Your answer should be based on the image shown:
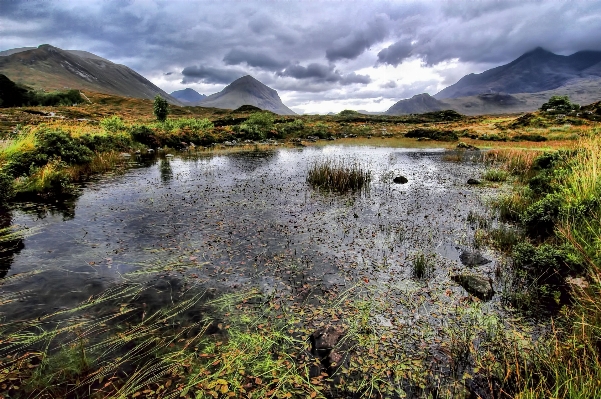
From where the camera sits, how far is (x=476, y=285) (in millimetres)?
8969

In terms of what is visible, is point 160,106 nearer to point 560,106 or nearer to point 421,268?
point 421,268

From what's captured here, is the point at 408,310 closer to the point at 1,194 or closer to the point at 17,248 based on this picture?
the point at 17,248

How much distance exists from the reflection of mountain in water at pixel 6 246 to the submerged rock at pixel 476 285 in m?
14.0

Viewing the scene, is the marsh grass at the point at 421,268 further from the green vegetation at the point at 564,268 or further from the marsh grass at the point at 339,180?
the marsh grass at the point at 339,180

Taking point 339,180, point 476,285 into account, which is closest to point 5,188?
point 339,180

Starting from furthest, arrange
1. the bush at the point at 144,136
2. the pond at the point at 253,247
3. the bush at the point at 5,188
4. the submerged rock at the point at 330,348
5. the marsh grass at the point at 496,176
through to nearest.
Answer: the bush at the point at 144,136 < the marsh grass at the point at 496,176 < the bush at the point at 5,188 < the pond at the point at 253,247 < the submerged rock at the point at 330,348

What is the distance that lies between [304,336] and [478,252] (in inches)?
325

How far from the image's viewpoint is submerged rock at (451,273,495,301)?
8648 mm

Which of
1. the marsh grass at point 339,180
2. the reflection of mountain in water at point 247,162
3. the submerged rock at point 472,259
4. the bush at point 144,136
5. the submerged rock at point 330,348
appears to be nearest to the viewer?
the submerged rock at point 330,348

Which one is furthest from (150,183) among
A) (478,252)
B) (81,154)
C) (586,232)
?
(586,232)

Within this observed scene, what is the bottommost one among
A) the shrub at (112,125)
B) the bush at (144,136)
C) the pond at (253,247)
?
the pond at (253,247)

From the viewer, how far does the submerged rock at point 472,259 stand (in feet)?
35.0

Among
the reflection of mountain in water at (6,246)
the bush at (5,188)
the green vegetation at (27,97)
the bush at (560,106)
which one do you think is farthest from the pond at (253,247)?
the green vegetation at (27,97)

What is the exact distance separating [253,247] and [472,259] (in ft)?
26.5
